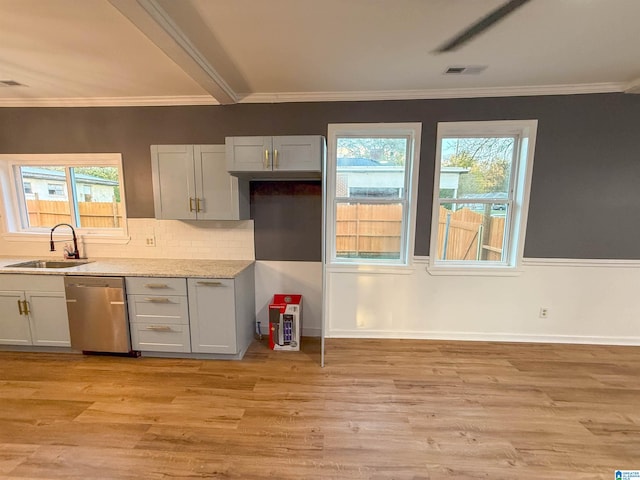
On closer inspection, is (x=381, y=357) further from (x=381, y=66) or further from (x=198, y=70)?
(x=198, y=70)

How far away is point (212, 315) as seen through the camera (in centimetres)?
251

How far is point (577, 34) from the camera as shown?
70.3 inches

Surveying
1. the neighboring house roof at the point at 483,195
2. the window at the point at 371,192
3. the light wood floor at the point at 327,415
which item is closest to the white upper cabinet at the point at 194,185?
the window at the point at 371,192

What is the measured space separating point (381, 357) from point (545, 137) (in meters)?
2.69

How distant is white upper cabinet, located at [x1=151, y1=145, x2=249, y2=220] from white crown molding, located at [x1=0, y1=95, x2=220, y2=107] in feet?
1.85

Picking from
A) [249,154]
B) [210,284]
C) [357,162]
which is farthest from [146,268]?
[357,162]

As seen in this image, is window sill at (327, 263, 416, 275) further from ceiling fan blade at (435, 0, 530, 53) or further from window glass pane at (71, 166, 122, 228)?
window glass pane at (71, 166, 122, 228)

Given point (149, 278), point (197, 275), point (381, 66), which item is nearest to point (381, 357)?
point (197, 275)

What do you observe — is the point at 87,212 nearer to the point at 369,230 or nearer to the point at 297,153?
the point at 297,153

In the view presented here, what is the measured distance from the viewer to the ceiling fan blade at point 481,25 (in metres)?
1.53

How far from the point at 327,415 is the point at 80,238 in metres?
3.24

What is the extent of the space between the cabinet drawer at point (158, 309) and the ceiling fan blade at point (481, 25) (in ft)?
9.62

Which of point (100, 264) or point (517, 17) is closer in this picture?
point (517, 17)

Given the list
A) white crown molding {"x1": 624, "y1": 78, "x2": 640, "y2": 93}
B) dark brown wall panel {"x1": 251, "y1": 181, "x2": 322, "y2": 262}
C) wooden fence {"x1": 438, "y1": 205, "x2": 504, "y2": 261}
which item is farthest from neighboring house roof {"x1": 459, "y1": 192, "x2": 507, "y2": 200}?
dark brown wall panel {"x1": 251, "y1": 181, "x2": 322, "y2": 262}
